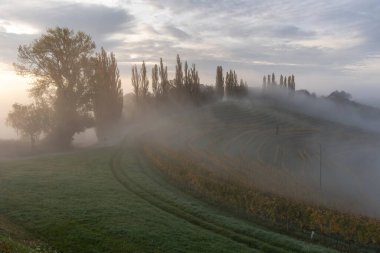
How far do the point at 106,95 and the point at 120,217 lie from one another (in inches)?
2607

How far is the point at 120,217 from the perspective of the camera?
29484mm

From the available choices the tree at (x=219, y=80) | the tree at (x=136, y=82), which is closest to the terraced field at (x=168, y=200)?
the tree at (x=136, y=82)

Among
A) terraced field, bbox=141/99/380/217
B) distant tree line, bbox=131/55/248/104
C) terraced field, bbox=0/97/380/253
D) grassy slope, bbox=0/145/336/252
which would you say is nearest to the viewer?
grassy slope, bbox=0/145/336/252

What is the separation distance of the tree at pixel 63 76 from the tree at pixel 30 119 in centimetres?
243

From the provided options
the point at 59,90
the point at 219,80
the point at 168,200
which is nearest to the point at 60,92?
the point at 59,90

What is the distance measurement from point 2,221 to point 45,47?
52972 mm

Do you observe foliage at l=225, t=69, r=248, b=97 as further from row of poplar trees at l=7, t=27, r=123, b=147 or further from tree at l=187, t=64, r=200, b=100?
row of poplar trees at l=7, t=27, r=123, b=147

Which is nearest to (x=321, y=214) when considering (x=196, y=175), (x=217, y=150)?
(x=196, y=175)

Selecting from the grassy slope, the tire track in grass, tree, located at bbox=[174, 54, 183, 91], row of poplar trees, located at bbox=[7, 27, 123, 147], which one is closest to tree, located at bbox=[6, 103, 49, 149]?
row of poplar trees, located at bbox=[7, 27, 123, 147]

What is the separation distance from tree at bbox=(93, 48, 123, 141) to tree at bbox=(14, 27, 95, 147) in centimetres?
899

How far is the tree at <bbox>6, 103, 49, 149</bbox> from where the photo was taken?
251ft

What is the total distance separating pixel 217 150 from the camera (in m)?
76.4

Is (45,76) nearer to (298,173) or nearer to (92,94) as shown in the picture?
(92,94)

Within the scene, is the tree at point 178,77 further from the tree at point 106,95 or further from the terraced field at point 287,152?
the tree at point 106,95
